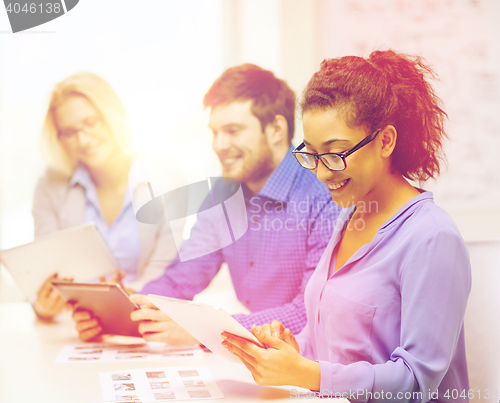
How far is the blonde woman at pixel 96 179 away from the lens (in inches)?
68.4

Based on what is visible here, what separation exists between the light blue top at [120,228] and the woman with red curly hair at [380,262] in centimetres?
94

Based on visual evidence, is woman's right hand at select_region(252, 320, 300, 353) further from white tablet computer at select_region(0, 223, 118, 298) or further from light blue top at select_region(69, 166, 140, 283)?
light blue top at select_region(69, 166, 140, 283)

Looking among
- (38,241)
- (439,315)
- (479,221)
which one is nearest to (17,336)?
(38,241)

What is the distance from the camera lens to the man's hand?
1125mm

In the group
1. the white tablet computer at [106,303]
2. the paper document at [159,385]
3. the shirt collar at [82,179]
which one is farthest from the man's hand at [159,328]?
the shirt collar at [82,179]

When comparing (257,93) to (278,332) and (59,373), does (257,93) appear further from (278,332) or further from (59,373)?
(59,373)

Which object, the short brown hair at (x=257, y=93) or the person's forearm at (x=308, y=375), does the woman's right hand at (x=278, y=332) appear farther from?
the short brown hair at (x=257, y=93)

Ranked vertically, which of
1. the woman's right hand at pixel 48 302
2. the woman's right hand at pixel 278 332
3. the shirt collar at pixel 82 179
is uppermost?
the shirt collar at pixel 82 179

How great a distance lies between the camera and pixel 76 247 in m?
1.36

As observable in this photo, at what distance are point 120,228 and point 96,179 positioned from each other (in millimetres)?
220

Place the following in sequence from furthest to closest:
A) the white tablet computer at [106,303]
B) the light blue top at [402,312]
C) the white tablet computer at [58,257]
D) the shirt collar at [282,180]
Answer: the shirt collar at [282,180]
the white tablet computer at [58,257]
the white tablet computer at [106,303]
the light blue top at [402,312]

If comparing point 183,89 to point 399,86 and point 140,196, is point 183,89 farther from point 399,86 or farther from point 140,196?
point 399,86

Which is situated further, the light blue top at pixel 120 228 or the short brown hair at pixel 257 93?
the light blue top at pixel 120 228

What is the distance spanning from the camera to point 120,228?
1.78 metres
